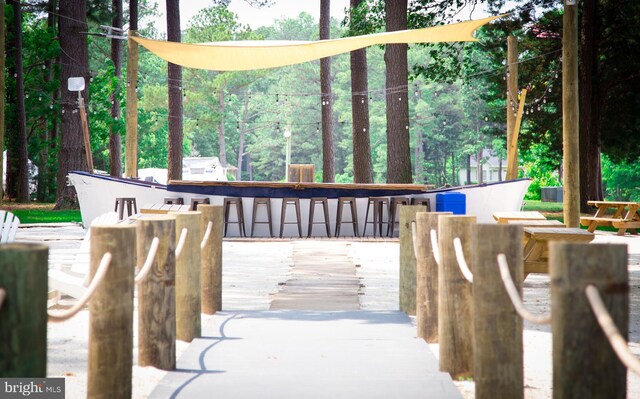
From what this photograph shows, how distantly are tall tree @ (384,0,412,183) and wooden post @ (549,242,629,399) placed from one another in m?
17.2

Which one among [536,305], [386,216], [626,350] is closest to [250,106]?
[386,216]

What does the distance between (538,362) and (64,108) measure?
21.0 m

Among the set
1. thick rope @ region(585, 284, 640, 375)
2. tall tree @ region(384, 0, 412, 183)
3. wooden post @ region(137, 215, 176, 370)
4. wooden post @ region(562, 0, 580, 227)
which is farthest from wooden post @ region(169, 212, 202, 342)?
tall tree @ region(384, 0, 412, 183)

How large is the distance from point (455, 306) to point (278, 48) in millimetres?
10355

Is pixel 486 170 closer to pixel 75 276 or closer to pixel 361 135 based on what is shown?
pixel 361 135

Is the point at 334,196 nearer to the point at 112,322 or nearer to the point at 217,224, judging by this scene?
the point at 217,224

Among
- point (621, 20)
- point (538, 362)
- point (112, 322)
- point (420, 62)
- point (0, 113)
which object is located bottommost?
point (538, 362)

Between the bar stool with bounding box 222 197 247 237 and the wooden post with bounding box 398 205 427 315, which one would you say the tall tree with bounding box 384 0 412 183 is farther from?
the wooden post with bounding box 398 205 427 315

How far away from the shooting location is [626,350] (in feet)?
8.48

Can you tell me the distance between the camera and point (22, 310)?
2.72 m

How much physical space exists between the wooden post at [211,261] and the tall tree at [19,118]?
2391 centimetres

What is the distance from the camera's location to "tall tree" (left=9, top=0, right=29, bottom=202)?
2927cm

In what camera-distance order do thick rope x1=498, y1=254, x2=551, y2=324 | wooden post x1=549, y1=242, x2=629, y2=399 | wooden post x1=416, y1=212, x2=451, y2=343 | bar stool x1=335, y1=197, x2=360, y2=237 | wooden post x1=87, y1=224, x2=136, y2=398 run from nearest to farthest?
1. wooden post x1=549, y1=242, x2=629, y2=399
2. thick rope x1=498, y1=254, x2=551, y2=324
3. wooden post x1=87, y1=224, x2=136, y2=398
4. wooden post x1=416, y1=212, x2=451, y2=343
5. bar stool x1=335, y1=197, x2=360, y2=237

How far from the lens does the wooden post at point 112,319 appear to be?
13.4 feet
